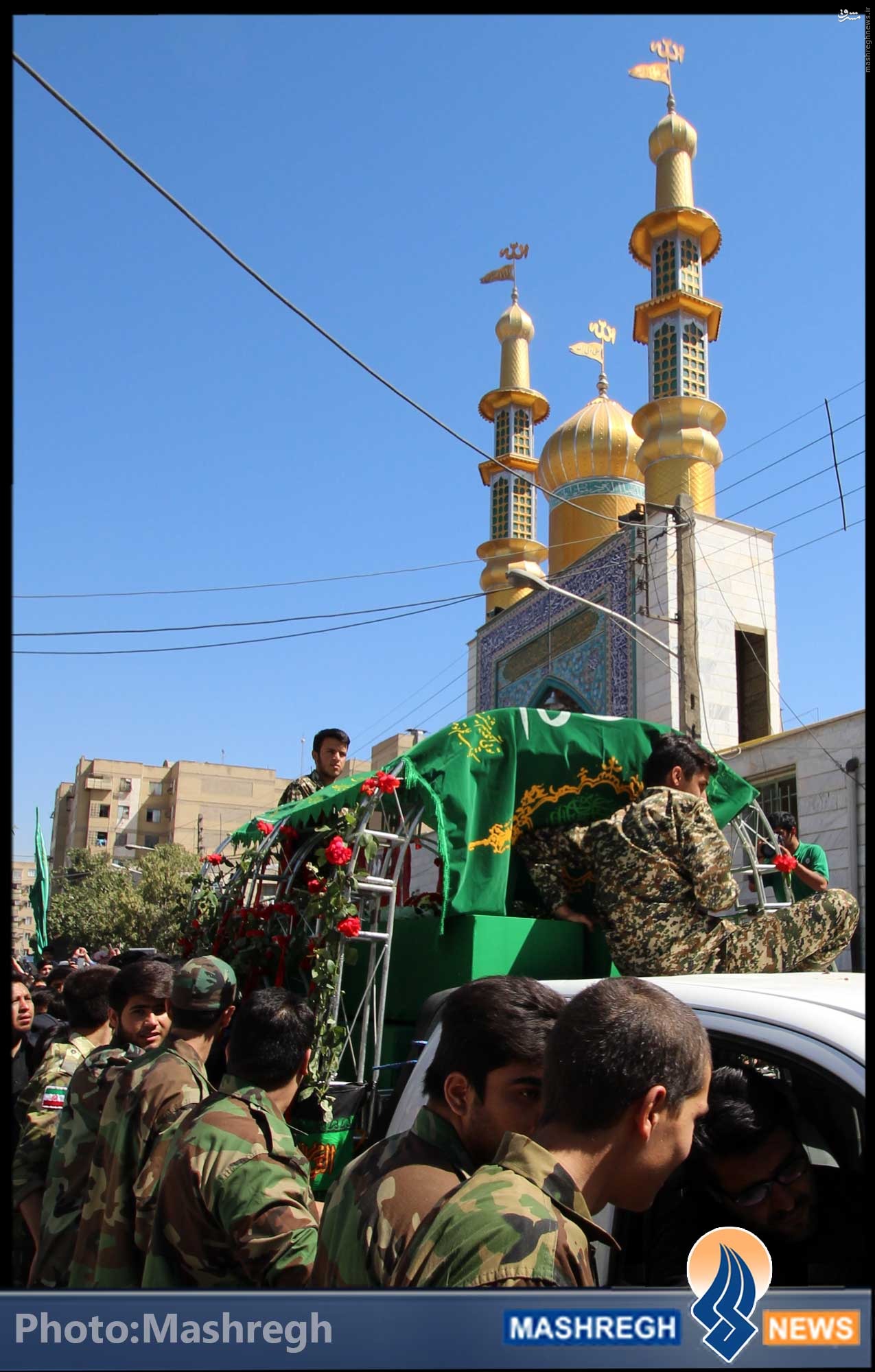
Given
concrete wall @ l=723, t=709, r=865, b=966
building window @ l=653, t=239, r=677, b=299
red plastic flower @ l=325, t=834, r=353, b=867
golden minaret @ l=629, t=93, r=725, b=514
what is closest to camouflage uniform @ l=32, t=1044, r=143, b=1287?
red plastic flower @ l=325, t=834, r=353, b=867

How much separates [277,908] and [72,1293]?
12.1 feet

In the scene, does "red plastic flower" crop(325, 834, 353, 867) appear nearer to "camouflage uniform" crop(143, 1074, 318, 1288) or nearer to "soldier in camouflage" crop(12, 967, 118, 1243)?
"soldier in camouflage" crop(12, 967, 118, 1243)

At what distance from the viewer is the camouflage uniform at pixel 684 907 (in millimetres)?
3803

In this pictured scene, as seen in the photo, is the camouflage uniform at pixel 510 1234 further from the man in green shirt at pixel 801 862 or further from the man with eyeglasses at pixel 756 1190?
the man in green shirt at pixel 801 862

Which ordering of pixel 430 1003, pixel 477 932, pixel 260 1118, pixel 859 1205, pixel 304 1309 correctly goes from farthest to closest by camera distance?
pixel 477 932, pixel 430 1003, pixel 260 1118, pixel 859 1205, pixel 304 1309

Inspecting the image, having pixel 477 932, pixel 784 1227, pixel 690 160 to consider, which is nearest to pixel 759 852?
pixel 477 932

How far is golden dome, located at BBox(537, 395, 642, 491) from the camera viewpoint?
2461 cm

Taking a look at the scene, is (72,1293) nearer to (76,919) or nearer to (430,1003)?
(430,1003)

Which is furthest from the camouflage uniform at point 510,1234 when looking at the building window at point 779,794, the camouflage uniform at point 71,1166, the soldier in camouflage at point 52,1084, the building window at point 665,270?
the building window at point 665,270

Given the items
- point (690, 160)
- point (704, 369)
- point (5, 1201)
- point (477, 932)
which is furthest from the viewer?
point (690, 160)

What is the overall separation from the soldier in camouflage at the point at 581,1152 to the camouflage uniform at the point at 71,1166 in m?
1.87

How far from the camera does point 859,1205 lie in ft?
6.66

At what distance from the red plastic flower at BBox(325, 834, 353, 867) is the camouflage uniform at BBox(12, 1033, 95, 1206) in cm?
132

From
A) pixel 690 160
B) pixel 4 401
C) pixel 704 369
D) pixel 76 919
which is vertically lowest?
pixel 76 919
